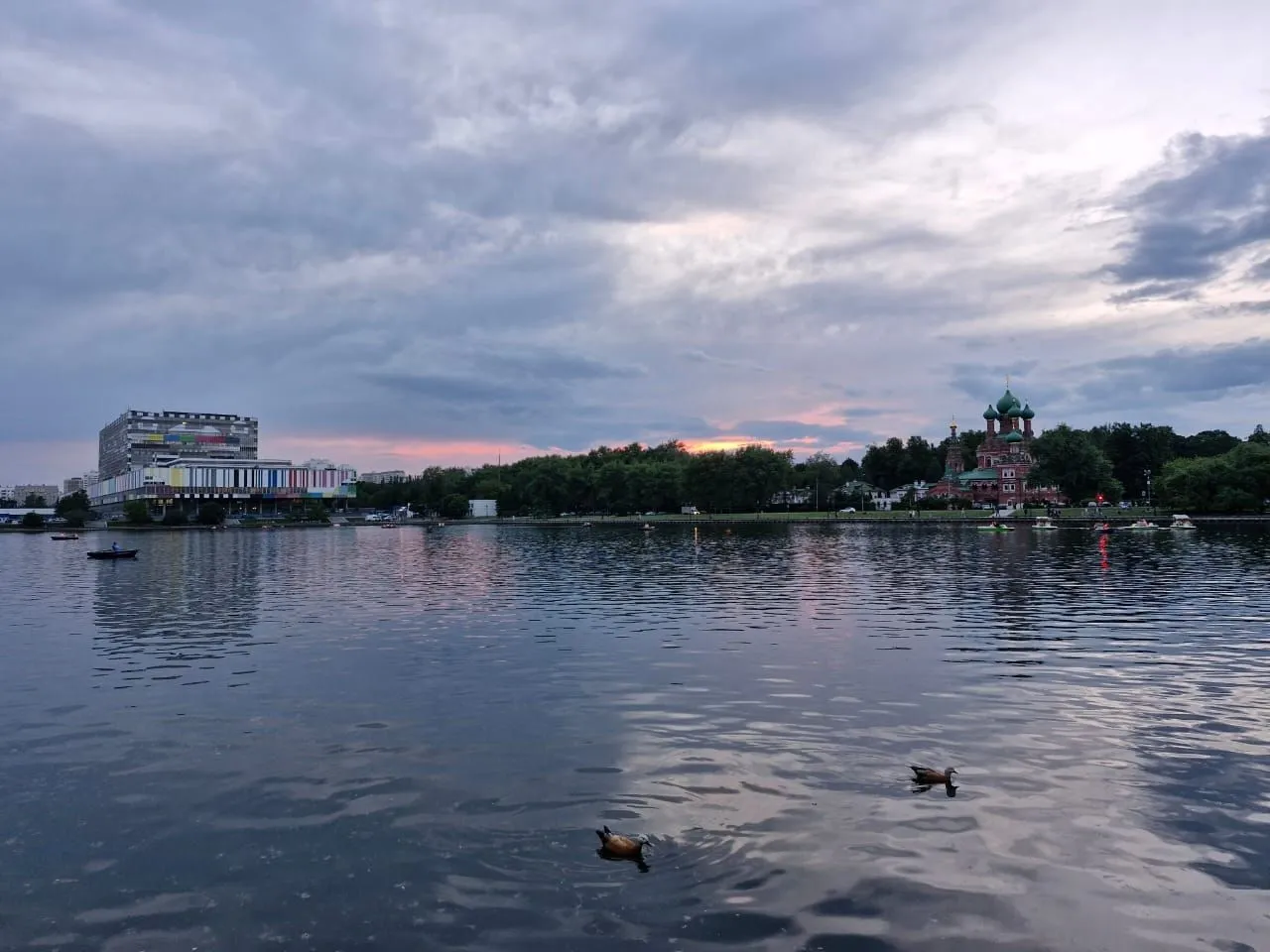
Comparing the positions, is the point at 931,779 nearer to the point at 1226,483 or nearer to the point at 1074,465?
the point at 1226,483

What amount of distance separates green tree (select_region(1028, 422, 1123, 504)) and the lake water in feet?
480

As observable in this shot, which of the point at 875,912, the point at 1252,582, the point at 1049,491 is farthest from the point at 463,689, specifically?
the point at 1049,491

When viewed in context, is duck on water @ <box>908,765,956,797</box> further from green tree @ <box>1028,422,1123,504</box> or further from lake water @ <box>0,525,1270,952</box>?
green tree @ <box>1028,422,1123,504</box>

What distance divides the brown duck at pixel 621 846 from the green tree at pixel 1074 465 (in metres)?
180

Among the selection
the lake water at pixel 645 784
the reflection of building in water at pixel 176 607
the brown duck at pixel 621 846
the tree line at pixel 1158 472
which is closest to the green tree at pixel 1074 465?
the tree line at pixel 1158 472

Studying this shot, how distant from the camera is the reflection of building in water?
3406 centimetres

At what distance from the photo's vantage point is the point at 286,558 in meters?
88.6

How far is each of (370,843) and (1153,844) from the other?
12.2 metres

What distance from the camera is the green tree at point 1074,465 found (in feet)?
561

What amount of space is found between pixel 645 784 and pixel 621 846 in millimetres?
3227

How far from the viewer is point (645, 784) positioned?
53.5 feet

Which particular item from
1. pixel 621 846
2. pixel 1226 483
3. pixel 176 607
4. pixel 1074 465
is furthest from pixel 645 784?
pixel 1074 465

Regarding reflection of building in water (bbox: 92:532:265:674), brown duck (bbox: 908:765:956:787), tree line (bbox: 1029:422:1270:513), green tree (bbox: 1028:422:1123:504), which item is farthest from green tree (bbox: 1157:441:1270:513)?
brown duck (bbox: 908:765:956:787)

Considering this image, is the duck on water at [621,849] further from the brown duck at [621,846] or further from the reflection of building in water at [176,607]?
the reflection of building in water at [176,607]
